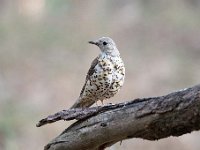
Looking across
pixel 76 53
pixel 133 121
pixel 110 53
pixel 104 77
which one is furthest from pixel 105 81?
pixel 76 53

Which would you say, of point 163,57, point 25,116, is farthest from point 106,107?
point 163,57

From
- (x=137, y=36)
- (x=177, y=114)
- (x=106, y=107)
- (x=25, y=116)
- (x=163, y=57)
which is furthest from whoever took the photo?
(x=137, y=36)

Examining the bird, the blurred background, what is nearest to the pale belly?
the bird

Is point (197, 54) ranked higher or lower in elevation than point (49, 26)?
lower

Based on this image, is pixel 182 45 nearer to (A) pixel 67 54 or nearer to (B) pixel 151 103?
(A) pixel 67 54

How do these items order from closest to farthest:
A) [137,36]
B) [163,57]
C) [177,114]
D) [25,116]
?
[177,114]
[25,116]
[163,57]
[137,36]

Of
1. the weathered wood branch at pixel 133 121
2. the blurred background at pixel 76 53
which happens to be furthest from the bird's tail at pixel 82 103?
the blurred background at pixel 76 53

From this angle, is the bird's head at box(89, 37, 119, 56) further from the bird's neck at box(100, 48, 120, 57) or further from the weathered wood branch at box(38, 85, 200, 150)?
the weathered wood branch at box(38, 85, 200, 150)
